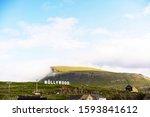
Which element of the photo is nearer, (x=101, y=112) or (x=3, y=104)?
(x=101, y=112)

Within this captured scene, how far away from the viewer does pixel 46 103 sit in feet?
86.0

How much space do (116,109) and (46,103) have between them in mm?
4665

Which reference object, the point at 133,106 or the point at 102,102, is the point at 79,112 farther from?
the point at 133,106

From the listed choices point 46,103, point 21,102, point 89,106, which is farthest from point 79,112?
point 21,102

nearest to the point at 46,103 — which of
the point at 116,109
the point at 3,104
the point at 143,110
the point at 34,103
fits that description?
the point at 34,103

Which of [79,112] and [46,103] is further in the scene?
[46,103]

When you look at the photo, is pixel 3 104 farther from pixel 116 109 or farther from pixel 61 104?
pixel 116 109

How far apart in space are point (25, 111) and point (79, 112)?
3.71 meters

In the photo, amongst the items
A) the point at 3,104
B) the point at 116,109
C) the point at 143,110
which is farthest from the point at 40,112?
the point at 143,110

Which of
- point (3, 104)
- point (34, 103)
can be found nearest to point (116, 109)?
point (34, 103)

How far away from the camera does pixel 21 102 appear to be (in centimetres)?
2683

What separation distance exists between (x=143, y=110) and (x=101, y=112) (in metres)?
2.67

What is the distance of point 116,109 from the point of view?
82.4ft

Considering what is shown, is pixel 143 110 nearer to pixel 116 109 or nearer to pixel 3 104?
pixel 116 109
